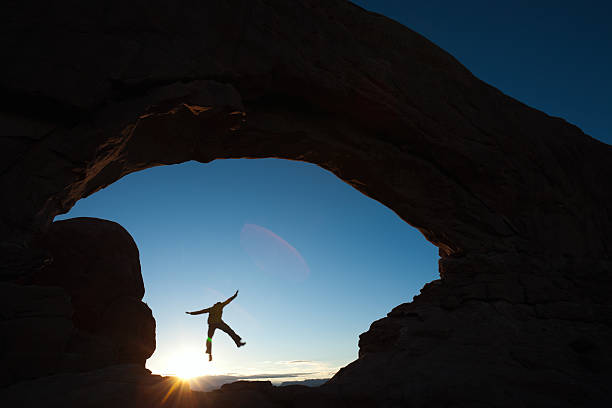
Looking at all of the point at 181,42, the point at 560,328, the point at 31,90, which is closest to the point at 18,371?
the point at 31,90

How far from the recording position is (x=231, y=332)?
547 inches

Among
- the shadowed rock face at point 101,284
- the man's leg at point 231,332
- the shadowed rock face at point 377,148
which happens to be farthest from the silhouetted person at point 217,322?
the shadowed rock face at point 377,148

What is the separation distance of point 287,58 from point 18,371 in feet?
24.4

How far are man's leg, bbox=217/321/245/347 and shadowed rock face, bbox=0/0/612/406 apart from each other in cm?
719

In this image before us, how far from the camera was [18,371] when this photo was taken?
4621 mm

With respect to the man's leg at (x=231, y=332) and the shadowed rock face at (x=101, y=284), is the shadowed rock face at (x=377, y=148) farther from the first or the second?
the man's leg at (x=231, y=332)

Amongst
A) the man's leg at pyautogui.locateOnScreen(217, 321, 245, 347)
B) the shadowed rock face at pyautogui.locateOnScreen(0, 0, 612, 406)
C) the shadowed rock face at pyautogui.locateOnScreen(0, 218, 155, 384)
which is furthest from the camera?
the man's leg at pyautogui.locateOnScreen(217, 321, 245, 347)

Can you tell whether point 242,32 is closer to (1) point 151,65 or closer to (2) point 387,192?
(1) point 151,65

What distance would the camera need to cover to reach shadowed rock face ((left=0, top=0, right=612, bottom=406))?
5703mm

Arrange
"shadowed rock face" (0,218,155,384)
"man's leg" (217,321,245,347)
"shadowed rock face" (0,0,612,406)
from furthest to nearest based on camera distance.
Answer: "man's leg" (217,321,245,347) < "shadowed rock face" (0,218,155,384) < "shadowed rock face" (0,0,612,406)

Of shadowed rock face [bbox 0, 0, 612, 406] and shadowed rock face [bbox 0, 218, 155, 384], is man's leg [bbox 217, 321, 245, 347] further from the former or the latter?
shadowed rock face [bbox 0, 0, 612, 406]

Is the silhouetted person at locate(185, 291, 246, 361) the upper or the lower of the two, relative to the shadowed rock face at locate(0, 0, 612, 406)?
lower

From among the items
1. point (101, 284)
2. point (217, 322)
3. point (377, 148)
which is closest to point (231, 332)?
point (217, 322)

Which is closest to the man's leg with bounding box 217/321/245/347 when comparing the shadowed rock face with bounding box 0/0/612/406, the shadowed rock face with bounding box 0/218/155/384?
the shadowed rock face with bounding box 0/218/155/384
